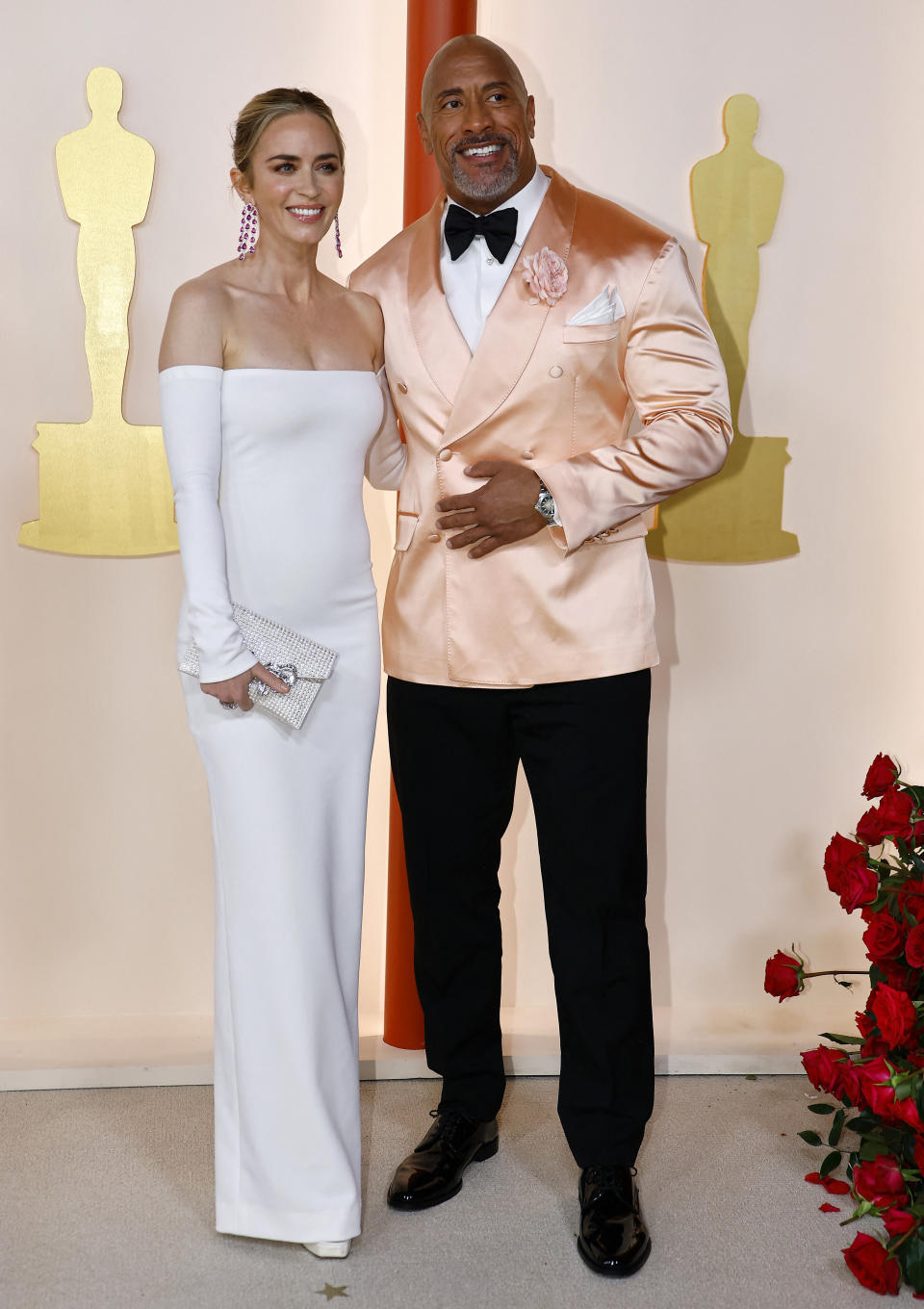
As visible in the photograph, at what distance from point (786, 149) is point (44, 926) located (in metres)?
2.44

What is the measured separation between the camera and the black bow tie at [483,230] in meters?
2.23

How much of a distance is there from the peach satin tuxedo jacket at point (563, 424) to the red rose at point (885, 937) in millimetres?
612

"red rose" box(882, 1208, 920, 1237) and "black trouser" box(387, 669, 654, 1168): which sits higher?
"black trouser" box(387, 669, 654, 1168)

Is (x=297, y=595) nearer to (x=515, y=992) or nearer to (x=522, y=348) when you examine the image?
(x=522, y=348)

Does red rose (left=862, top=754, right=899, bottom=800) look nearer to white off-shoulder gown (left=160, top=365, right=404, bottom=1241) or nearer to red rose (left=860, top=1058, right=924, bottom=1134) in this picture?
red rose (left=860, top=1058, right=924, bottom=1134)

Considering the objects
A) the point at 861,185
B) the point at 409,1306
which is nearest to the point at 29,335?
the point at 861,185

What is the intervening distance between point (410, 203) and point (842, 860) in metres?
1.60

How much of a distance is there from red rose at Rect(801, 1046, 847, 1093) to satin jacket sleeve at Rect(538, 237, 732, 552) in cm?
103

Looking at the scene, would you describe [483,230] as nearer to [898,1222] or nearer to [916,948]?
[916,948]

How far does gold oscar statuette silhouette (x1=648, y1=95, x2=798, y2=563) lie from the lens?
9.52 ft

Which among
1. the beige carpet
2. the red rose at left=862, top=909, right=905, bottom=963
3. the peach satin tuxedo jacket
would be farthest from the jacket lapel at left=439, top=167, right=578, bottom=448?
the beige carpet

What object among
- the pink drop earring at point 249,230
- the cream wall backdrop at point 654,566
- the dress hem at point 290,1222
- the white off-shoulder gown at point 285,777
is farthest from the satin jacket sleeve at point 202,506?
the cream wall backdrop at point 654,566

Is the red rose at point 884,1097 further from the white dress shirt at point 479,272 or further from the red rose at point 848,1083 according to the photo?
the white dress shirt at point 479,272

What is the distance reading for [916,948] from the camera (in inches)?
87.3
